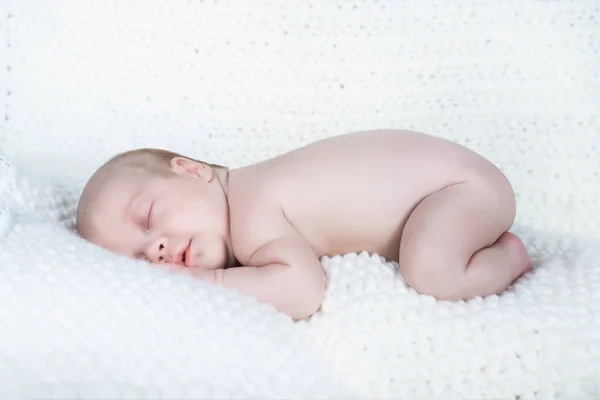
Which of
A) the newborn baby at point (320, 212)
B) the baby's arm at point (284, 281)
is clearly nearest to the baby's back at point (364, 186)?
the newborn baby at point (320, 212)

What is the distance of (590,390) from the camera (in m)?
0.92

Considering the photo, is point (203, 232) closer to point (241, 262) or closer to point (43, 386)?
point (241, 262)

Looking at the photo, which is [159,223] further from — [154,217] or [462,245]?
[462,245]

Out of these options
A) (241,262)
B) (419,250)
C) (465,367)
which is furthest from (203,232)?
(465,367)

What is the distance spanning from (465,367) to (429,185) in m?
0.33

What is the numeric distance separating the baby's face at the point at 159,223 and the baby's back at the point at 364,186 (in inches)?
3.4

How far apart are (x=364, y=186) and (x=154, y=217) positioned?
1.17 feet

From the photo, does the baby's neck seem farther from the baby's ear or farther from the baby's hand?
the baby's hand

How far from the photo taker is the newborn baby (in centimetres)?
110

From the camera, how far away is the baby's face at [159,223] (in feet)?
3.77

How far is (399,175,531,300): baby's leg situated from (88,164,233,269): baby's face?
1.06 ft

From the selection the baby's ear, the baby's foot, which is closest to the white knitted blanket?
the baby's foot

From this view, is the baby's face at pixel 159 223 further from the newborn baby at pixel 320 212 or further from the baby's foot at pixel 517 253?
the baby's foot at pixel 517 253

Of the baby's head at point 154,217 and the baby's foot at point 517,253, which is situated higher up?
the baby's head at point 154,217
